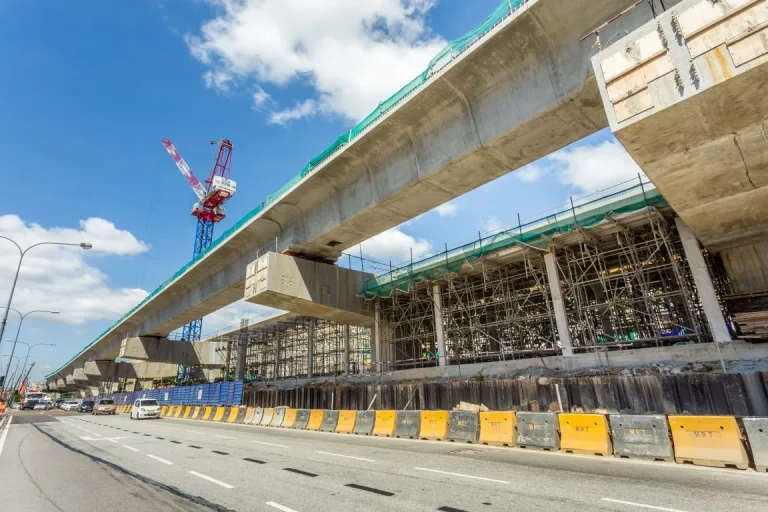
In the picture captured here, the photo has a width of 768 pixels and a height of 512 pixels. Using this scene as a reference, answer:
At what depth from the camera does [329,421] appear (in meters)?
17.3

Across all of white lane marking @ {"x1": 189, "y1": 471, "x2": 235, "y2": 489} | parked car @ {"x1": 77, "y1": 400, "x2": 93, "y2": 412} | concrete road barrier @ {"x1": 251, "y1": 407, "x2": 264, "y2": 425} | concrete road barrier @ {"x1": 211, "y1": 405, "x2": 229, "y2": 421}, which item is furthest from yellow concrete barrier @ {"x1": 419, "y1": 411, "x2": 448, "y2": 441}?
parked car @ {"x1": 77, "y1": 400, "x2": 93, "y2": 412}

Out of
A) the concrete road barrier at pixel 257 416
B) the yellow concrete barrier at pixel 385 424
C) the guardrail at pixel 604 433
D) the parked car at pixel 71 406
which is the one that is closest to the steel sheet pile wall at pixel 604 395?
the yellow concrete barrier at pixel 385 424

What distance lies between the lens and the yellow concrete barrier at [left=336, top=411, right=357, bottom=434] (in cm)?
1617

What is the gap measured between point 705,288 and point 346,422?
48.6ft

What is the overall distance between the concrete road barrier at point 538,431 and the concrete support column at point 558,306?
762 cm

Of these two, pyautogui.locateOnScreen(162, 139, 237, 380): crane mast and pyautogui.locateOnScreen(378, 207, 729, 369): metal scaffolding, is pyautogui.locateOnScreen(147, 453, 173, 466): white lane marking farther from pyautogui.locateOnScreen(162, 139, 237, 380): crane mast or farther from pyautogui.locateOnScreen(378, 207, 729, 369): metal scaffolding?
pyautogui.locateOnScreen(162, 139, 237, 380): crane mast

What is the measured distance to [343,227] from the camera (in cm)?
1405

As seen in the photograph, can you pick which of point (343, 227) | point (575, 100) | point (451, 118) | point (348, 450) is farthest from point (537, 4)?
point (348, 450)

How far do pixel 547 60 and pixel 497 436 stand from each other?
9825 mm

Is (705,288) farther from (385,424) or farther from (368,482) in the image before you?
(368,482)

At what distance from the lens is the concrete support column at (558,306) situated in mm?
17594

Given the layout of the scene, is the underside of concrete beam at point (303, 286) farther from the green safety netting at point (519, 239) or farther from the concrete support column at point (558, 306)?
the concrete support column at point (558, 306)

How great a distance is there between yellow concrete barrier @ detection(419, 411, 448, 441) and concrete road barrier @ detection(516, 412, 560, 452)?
2.63 metres

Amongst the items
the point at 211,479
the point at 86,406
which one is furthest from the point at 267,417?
the point at 86,406
